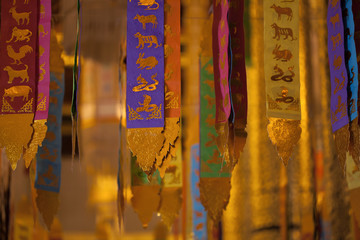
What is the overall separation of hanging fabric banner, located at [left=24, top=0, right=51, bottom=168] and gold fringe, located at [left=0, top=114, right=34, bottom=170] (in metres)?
0.06

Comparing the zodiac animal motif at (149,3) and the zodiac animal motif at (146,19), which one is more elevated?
the zodiac animal motif at (149,3)

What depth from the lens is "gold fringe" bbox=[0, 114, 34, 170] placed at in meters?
3.35

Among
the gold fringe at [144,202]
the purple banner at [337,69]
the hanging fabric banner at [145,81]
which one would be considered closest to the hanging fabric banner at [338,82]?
the purple banner at [337,69]

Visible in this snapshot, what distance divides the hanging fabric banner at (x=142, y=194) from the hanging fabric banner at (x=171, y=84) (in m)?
0.79

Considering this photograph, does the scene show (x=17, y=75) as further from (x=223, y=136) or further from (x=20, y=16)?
(x=223, y=136)

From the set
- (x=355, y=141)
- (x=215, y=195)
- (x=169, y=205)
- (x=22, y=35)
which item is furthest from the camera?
(x=169, y=205)

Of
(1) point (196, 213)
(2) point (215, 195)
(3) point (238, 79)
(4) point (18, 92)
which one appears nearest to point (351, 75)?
(3) point (238, 79)

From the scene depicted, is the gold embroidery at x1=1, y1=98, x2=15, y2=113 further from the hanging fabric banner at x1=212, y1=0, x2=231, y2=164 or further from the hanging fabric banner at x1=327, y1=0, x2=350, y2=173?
the hanging fabric banner at x1=327, y1=0, x2=350, y2=173

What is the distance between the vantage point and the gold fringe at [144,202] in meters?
4.14

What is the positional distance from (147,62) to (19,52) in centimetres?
81

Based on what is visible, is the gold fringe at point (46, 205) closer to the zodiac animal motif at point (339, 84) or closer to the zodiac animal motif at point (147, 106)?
the zodiac animal motif at point (147, 106)

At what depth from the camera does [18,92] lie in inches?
133

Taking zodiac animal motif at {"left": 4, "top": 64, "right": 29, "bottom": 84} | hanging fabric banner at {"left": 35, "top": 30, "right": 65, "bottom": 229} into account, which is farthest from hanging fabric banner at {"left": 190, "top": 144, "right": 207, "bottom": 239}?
zodiac animal motif at {"left": 4, "top": 64, "right": 29, "bottom": 84}

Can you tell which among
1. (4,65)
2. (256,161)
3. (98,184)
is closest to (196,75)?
(256,161)
